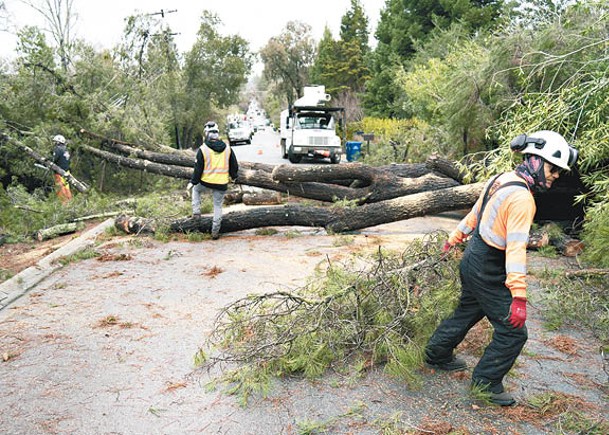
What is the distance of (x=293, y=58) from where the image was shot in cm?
5500

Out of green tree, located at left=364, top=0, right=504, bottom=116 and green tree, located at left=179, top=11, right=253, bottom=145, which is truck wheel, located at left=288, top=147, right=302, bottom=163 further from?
green tree, located at left=179, top=11, right=253, bottom=145

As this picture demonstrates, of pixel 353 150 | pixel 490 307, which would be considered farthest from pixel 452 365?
pixel 353 150

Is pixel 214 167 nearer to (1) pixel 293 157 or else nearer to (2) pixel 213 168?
(2) pixel 213 168

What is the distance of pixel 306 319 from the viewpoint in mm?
3844

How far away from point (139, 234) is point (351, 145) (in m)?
13.6

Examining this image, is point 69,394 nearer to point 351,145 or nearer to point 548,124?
point 548,124

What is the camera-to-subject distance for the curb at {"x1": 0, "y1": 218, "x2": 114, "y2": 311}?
5539 millimetres

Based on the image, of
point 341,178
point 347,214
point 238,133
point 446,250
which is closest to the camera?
point 446,250

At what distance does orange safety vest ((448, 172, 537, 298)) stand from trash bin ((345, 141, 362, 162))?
55.6 ft

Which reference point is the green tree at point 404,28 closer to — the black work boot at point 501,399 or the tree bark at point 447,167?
the tree bark at point 447,167

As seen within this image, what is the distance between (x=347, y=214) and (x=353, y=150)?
12.9m

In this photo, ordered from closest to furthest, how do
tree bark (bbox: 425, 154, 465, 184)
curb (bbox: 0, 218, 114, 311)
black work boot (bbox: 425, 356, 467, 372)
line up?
1. black work boot (bbox: 425, 356, 467, 372)
2. curb (bbox: 0, 218, 114, 311)
3. tree bark (bbox: 425, 154, 465, 184)

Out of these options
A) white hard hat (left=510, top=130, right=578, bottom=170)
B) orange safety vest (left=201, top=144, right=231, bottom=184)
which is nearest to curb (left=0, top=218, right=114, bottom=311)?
orange safety vest (left=201, top=144, right=231, bottom=184)

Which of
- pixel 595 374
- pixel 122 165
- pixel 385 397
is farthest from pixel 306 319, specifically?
pixel 122 165
